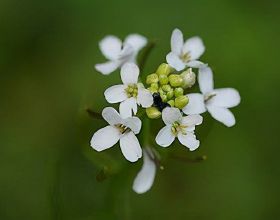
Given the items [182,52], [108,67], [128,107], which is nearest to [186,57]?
[182,52]

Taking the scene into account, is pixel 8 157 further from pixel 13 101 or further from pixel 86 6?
pixel 86 6

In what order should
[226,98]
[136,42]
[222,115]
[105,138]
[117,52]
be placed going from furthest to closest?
[136,42], [117,52], [226,98], [222,115], [105,138]

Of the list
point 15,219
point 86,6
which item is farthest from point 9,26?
point 15,219

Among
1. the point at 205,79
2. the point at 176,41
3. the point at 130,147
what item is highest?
the point at 176,41

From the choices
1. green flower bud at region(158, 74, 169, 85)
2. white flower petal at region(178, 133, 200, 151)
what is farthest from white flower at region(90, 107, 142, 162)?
green flower bud at region(158, 74, 169, 85)

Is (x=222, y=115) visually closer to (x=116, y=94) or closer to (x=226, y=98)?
(x=226, y=98)

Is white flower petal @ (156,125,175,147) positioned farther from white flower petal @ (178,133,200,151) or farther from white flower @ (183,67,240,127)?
white flower @ (183,67,240,127)

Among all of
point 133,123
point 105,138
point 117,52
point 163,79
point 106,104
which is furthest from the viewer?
point 106,104
